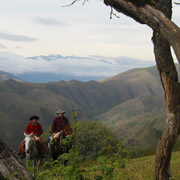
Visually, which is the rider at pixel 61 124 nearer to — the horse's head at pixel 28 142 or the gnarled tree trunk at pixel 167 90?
the horse's head at pixel 28 142

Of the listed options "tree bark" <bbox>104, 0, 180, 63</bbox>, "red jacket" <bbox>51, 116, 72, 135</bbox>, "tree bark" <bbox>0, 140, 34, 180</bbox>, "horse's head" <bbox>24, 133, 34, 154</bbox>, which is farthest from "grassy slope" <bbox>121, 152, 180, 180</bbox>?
"horse's head" <bbox>24, 133, 34, 154</bbox>

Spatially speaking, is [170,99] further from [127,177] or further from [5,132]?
[5,132]

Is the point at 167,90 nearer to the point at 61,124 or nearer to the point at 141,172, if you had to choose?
the point at 141,172

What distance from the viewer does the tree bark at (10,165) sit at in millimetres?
3877

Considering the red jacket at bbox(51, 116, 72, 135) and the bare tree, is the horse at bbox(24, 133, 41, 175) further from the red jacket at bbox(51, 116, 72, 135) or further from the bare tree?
the bare tree

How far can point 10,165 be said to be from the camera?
400 cm

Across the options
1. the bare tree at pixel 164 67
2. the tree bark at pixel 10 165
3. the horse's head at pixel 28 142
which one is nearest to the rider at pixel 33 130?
the horse's head at pixel 28 142

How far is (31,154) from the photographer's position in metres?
12.3

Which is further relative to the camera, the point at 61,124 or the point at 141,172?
the point at 61,124

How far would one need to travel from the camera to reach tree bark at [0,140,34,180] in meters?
3.88

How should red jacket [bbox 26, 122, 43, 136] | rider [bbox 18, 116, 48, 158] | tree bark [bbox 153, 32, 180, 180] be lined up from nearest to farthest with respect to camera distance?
tree bark [bbox 153, 32, 180, 180] → rider [bbox 18, 116, 48, 158] → red jacket [bbox 26, 122, 43, 136]

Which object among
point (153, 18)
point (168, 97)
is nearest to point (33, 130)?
point (168, 97)

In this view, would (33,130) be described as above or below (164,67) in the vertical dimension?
below

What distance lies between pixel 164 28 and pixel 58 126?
9.16 metres
